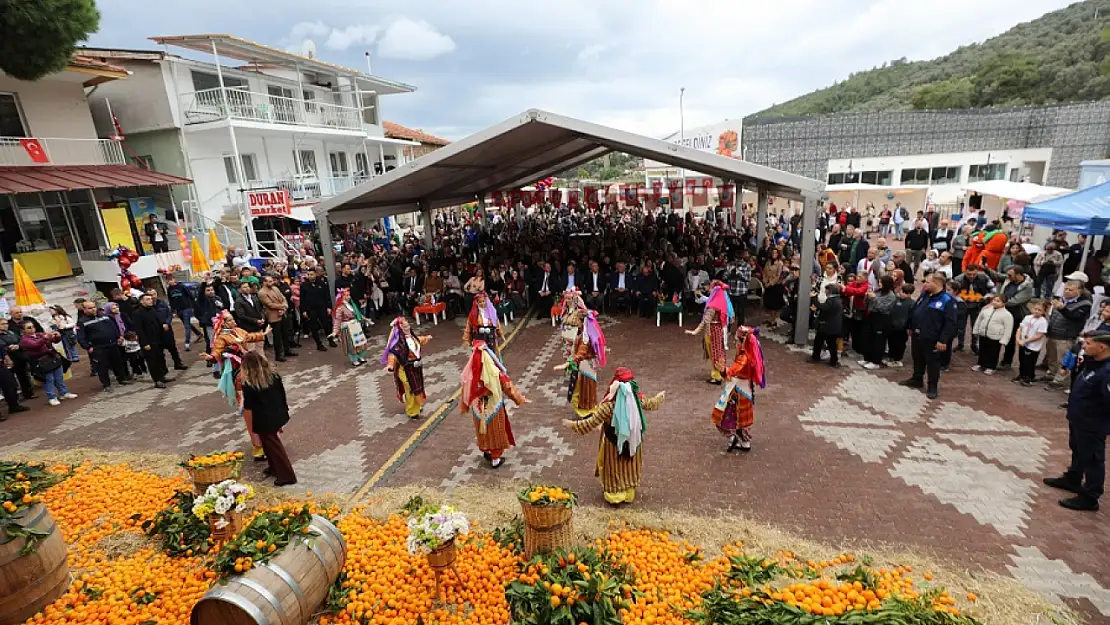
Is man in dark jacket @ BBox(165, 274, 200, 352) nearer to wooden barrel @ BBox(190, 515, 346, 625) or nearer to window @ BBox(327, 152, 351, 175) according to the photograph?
wooden barrel @ BBox(190, 515, 346, 625)

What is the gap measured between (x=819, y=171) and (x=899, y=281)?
103 feet

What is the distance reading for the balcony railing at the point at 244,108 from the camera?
65.2 ft

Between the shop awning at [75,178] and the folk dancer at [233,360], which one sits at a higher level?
the shop awning at [75,178]

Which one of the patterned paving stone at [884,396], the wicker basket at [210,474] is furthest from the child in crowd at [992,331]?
the wicker basket at [210,474]

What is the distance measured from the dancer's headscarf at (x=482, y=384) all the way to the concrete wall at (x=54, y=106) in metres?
19.1

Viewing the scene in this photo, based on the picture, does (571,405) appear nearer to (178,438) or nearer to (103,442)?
(178,438)

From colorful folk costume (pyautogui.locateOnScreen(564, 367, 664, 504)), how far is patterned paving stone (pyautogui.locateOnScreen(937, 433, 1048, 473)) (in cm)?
468

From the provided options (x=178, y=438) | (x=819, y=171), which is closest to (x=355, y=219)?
(x=178, y=438)

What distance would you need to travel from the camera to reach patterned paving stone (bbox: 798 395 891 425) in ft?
25.8

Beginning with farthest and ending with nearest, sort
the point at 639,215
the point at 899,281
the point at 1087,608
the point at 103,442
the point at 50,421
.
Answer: the point at 639,215 < the point at 899,281 < the point at 50,421 < the point at 103,442 < the point at 1087,608

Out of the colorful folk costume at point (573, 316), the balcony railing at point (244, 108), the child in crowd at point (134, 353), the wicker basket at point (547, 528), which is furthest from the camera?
the balcony railing at point (244, 108)

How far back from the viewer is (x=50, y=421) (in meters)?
9.35

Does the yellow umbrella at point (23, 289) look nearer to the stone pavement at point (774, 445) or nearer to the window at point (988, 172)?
the stone pavement at point (774, 445)

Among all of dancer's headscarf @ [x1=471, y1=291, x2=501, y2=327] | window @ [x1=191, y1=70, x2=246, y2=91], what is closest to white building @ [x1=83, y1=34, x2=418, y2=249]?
window @ [x1=191, y1=70, x2=246, y2=91]
